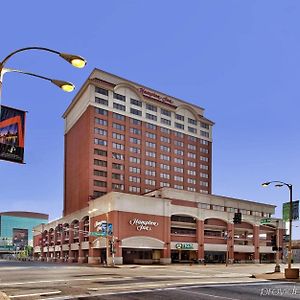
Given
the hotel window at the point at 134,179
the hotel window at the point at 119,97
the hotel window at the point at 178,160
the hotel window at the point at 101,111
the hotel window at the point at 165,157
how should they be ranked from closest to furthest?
the hotel window at the point at 101,111 < the hotel window at the point at 119,97 < the hotel window at the point at 134,179 < the hotel window at the point at 165,157 < the hotel window at the point at 178,160

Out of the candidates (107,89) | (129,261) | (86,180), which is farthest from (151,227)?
(107,89)

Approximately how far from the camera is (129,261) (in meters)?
→ 94.2

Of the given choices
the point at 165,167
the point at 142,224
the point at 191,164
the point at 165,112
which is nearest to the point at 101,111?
the point at 165,112

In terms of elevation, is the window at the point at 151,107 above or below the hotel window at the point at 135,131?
above

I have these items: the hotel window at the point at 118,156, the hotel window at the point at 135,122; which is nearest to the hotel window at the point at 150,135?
the hotel window at the point at 135,122

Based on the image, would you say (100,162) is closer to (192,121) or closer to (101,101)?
(101,101)

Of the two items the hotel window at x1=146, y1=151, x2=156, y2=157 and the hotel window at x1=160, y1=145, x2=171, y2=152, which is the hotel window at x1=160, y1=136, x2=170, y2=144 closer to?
the hotel window at x1=160, y1=145, x2=171, y2=152

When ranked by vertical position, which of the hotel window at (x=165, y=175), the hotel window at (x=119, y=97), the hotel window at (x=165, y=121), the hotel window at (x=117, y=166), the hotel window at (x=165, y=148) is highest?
the hotel window at (x=119, y=97)

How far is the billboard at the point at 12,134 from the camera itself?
43.9 ft

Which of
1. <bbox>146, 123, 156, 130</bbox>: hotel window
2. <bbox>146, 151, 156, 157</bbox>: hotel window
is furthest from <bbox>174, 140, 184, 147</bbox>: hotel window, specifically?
<bbox>146, 151, 156, 157</bbox>: hotel window

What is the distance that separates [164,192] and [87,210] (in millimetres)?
20602

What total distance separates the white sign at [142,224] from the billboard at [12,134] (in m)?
76.6

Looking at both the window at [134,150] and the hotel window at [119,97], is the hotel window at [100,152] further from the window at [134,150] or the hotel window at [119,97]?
the hotel window at [119,97]

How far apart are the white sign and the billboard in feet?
251
